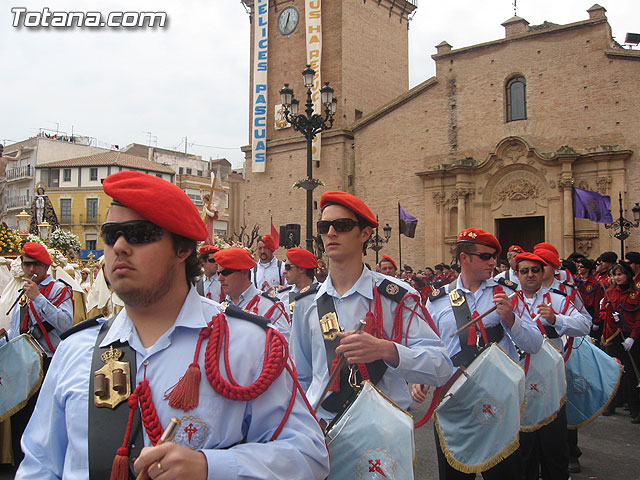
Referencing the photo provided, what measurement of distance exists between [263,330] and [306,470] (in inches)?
19.1

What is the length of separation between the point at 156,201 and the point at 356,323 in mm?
1686

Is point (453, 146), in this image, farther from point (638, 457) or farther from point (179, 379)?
point (179, 379)

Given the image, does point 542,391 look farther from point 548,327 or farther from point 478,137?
point 478,137

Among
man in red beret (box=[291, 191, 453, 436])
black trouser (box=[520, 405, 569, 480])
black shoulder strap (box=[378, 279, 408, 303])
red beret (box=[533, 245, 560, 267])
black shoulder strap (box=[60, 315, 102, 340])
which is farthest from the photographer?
red beret (box=[533, 245, 560, 267])

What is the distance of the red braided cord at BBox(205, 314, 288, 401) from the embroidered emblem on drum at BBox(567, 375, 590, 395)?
17.4 feet

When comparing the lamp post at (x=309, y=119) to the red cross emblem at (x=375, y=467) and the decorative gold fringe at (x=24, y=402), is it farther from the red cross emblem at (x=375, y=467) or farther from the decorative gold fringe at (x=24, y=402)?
the red cross emblem at (x=375, y=467)

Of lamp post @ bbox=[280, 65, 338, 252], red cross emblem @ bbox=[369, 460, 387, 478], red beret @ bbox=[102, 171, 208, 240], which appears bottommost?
red cross emblem @ bbox=[369, 460, 387, 478]

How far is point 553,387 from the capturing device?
16.4 feet

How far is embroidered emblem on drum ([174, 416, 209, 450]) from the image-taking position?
1.81 meters

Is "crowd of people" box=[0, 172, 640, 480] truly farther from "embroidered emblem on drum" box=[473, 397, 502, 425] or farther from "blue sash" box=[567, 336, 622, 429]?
"blue sash" box=[567, 336, 622, 429]

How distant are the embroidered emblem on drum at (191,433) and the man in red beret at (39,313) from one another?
472cm

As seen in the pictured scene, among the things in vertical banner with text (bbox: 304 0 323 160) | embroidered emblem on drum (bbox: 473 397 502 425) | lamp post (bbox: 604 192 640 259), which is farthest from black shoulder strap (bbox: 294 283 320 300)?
vertical banner with text (bbox: 304 0 323 160)

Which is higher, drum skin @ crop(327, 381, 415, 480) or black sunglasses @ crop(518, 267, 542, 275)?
black sunglasses @ crop(518, 267, 542, 275)

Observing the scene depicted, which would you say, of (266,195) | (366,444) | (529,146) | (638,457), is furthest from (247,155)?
(366,444)
